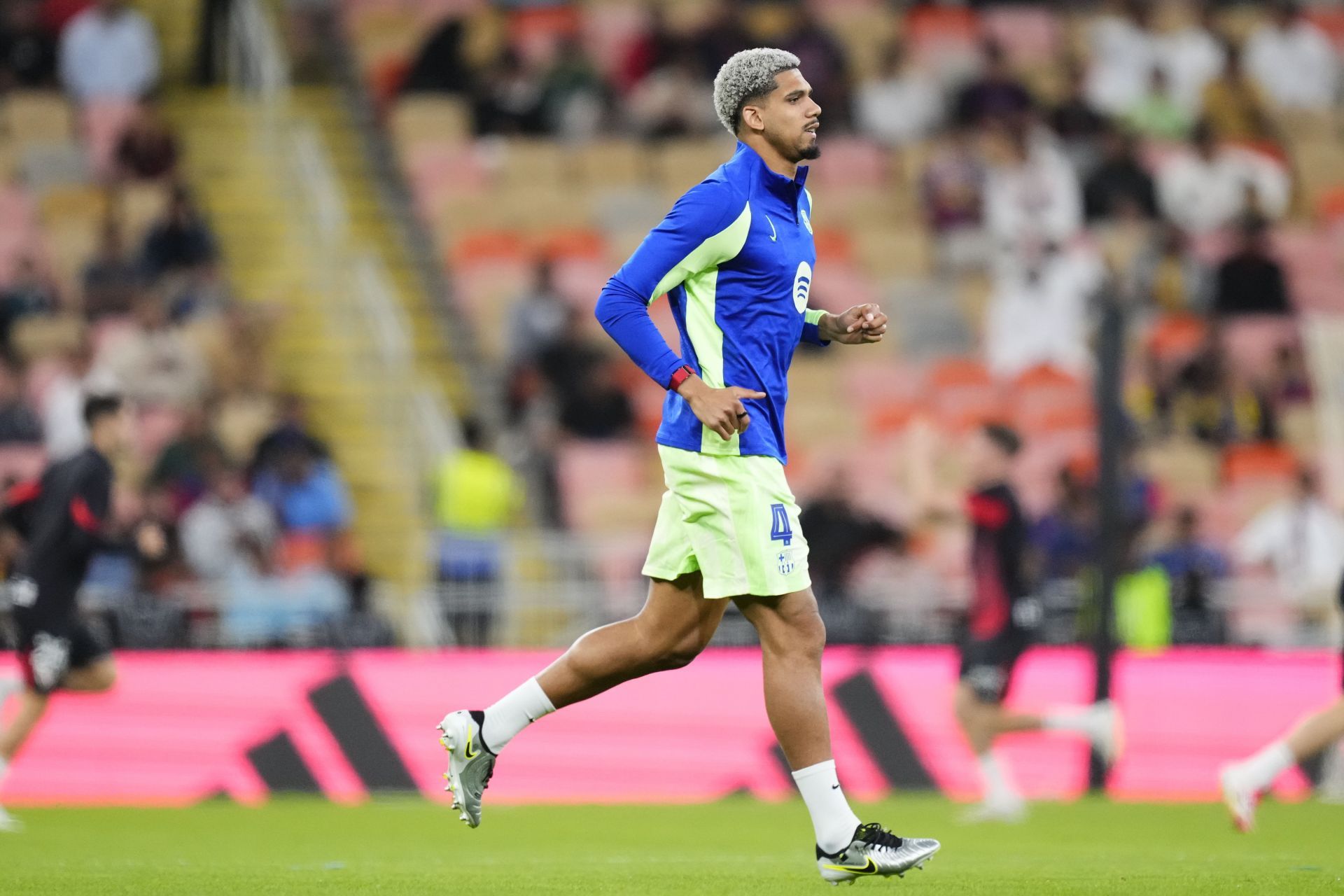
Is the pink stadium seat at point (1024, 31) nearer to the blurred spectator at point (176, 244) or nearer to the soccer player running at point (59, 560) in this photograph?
the blurred spectator at point (176, 244)

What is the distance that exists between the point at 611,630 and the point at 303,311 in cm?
1216

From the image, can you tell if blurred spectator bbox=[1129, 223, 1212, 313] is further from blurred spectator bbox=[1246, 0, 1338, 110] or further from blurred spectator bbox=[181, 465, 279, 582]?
blurred spectator bbox=[181, 465, 279, 582]

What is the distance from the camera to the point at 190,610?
14.2 m

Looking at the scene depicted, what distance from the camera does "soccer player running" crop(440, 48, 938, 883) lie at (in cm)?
680

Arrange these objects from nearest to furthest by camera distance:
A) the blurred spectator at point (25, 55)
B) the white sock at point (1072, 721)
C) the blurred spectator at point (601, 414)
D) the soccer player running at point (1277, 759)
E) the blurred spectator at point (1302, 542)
A: 1. the soccer player running at point (1277, 759)
2. the white sock at point (1072, 721)
3. the blurred spectator at point (1302, 542)
4. the blurred spectator at point (601, 414)
5. the blurred spectator at point (25, 55)

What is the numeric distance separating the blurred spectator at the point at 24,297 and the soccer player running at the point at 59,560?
611 cm

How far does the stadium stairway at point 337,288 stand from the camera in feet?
57.2

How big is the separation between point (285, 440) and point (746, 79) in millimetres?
9471

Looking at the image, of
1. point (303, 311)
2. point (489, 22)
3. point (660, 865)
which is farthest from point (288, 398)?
point (660, 865)

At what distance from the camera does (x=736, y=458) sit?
689cm

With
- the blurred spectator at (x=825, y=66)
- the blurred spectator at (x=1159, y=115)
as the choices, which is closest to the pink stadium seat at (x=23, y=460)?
the blurred spectator at (x=825, y=66)

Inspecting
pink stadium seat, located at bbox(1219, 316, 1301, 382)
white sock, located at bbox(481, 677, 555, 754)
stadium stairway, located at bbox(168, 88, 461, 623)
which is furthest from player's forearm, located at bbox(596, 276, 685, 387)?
pink stadium seat, located at bbox(1219, 316, 1301, 382)

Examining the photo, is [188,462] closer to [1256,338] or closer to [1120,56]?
[1256,338]

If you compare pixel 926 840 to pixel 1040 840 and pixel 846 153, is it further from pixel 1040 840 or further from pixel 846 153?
pixel 846 153
